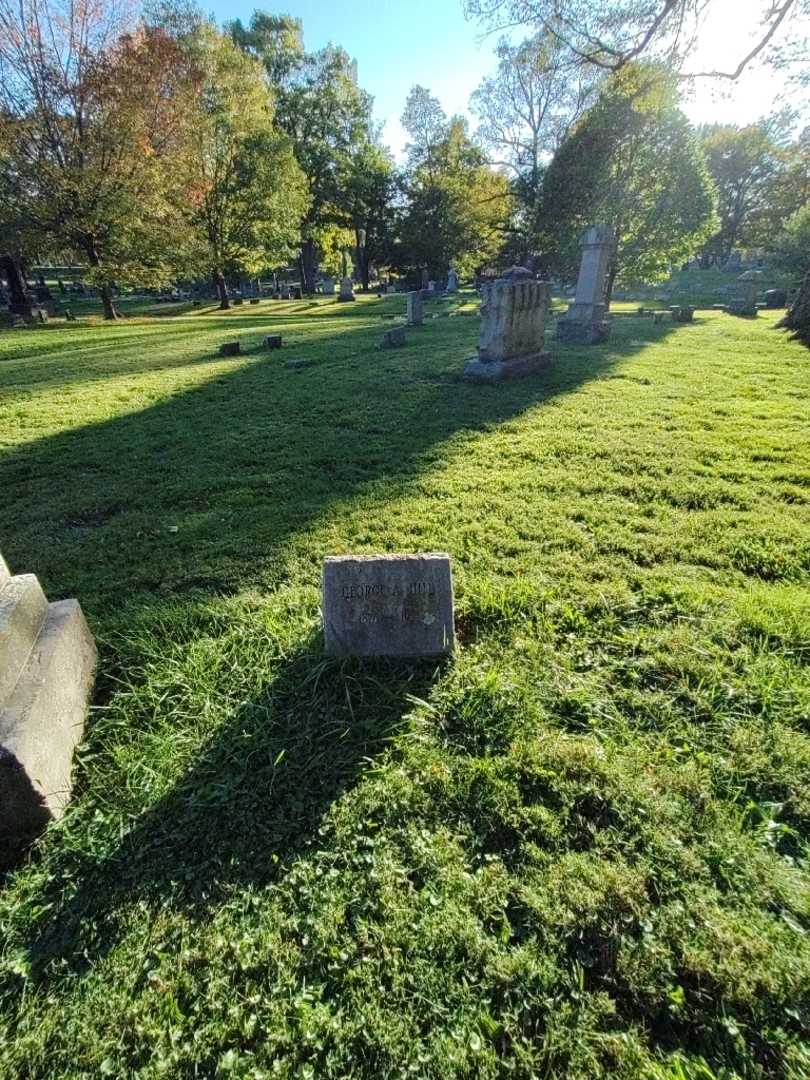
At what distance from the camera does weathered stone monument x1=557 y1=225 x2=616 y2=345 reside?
11.9 m

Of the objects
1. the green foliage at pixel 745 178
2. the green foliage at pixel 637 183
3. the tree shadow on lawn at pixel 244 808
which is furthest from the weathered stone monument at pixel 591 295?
the green foliage at pixel 745 178

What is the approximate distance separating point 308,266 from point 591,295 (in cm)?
3191

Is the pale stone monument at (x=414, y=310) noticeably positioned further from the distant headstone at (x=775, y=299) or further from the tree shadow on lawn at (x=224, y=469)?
Result: the distant headstone at (x=775, y=299)

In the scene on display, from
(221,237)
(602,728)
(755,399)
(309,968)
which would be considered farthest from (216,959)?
(221,237)

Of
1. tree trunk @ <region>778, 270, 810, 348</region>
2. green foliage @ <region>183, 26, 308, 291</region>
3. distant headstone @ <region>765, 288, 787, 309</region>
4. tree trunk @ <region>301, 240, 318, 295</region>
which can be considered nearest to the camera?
tree trunk @ <region>778, 270, 810, 348</region>

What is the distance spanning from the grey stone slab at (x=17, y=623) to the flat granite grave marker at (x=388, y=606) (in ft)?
4.26

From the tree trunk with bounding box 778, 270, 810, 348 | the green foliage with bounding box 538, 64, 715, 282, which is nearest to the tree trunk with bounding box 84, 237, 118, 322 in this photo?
the green foliage with bounding box 538, 64, 715, 282

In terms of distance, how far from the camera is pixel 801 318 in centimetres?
1218

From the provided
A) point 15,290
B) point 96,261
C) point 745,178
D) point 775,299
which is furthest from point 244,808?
point 745,178

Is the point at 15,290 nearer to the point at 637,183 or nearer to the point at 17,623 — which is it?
the point at 637,183

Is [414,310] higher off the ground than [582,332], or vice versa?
[414,310]

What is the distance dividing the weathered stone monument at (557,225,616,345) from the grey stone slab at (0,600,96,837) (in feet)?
40.4

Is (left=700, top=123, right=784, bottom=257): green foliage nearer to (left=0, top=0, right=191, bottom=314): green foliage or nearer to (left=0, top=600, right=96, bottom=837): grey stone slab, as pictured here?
(left=0, top=0, right=191, bottom=314): green foliage

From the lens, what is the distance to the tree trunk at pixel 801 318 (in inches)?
453
